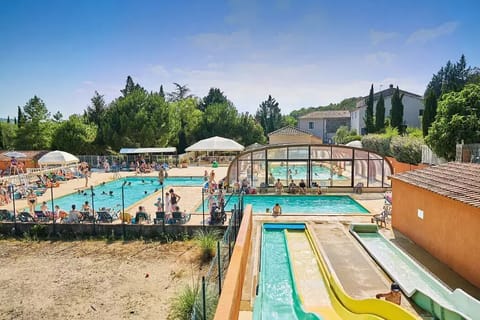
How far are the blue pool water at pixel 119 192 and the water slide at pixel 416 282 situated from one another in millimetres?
11502

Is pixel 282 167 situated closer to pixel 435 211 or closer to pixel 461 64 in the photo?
pixel 435 211

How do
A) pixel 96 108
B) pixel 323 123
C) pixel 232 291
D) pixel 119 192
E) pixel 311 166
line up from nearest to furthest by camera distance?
pixel 232 291 < pixel 311 166 < pixel 119 192 < pixel 96 108 < pixel 323 123

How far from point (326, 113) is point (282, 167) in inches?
1761

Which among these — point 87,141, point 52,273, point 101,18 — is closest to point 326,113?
point 87,141

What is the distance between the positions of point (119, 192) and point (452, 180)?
63.5 ft

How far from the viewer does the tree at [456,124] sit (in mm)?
16859

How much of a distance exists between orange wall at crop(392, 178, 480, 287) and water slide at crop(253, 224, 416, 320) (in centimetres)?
330

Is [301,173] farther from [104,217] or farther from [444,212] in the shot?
[104,217]

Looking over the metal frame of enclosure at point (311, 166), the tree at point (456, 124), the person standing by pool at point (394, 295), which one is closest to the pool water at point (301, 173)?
the metal frame of enclosure at point (311, 166)

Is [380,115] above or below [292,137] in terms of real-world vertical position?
above

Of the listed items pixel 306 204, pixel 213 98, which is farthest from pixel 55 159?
pixel 213 98

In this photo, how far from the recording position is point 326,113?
6206cm

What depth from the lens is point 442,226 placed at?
9375 millimetres

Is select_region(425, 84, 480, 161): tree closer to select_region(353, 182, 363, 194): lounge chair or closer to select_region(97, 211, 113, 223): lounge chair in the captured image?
select_region(353, 182, 363, 194): lounge chair
